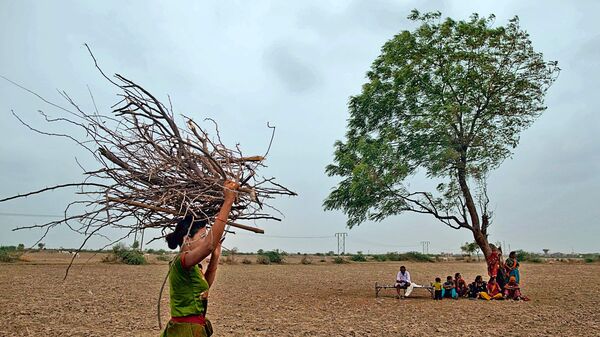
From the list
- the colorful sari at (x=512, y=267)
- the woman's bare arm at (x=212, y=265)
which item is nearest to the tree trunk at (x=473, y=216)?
the colorful sari at (x=512, y=267)

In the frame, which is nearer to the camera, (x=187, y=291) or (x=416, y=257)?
(x=187, y=291)

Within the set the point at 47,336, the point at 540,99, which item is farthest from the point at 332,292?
the point at 47,336

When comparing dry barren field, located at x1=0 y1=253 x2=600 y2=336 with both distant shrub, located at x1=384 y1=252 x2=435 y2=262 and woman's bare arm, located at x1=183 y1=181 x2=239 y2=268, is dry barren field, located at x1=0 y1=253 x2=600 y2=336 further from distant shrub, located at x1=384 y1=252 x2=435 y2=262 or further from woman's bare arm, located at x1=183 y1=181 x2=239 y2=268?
distant shrub, located at x1=384 y1=252 x2=435 y2=262

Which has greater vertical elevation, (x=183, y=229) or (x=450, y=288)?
(x=183, y=229)

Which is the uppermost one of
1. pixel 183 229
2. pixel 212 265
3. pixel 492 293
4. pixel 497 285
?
pixel 183 229

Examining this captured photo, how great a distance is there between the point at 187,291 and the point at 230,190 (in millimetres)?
874

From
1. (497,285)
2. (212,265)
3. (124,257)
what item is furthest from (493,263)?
(124,257)

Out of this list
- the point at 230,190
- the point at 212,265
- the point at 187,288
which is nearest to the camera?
the point at 230,190

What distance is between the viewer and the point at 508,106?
1958cm

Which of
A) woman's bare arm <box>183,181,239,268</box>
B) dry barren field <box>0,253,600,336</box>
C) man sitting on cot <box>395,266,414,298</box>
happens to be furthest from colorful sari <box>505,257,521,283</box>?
woman's bare arm <box>183,181,239,268</box>

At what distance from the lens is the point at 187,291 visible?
3746 mm

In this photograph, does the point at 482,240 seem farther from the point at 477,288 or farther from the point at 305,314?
the point at 305,314

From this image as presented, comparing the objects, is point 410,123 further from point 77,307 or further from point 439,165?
point 77,307

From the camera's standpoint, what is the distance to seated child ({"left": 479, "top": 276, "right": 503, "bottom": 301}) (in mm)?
17469
